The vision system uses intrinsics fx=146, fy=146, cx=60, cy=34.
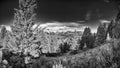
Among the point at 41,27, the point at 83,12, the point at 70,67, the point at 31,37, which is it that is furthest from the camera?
the point at 41,27

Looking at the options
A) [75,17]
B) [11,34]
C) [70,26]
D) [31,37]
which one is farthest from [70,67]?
[11,34]

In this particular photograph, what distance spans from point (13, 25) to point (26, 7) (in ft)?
5.92

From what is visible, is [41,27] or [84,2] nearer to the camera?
[84,2]

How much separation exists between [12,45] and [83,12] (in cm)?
626

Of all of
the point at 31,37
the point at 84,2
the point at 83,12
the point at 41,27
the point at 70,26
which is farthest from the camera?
the point at 41,27

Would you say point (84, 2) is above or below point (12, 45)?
above

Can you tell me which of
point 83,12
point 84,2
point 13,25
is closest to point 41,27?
point 13,25

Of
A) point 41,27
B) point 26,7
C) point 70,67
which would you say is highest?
point 26,7

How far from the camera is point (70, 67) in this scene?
352cm

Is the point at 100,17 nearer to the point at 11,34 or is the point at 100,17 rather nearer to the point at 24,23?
the point at 24,23

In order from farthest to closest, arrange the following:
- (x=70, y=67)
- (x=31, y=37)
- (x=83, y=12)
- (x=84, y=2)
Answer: (x=31, y=37)
(x=83, y=12)
(x=84, y=2)
(x=70, y=67)

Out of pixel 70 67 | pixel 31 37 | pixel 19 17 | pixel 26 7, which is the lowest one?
pixel 70 67

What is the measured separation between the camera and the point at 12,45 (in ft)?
37.9

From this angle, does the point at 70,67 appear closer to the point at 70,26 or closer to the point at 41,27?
the point at 70,26
